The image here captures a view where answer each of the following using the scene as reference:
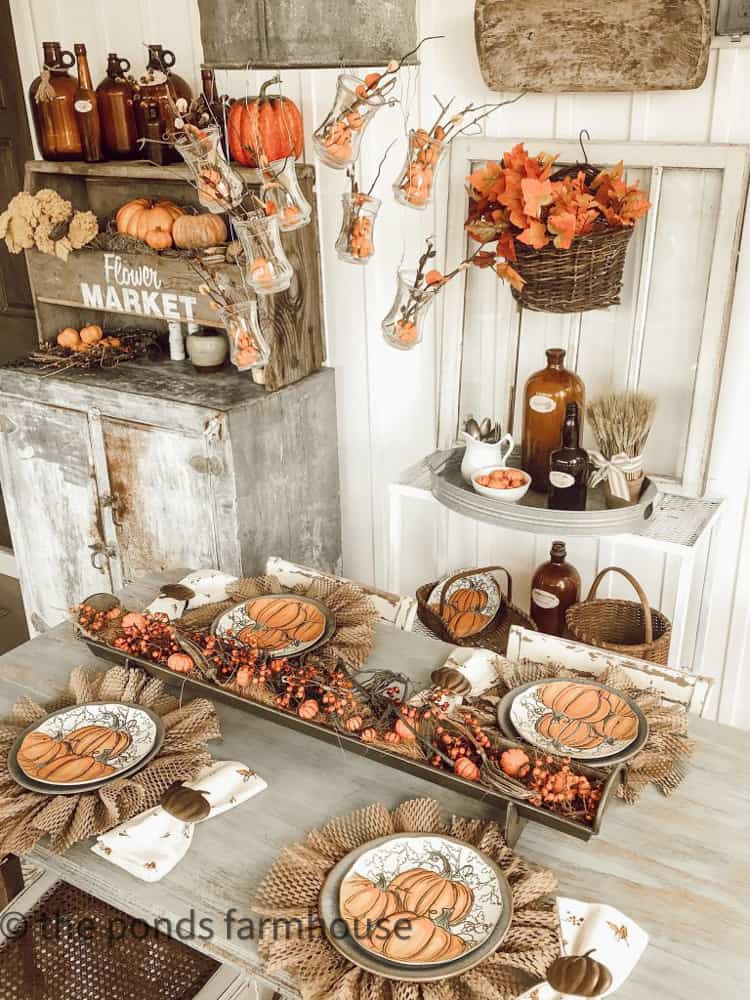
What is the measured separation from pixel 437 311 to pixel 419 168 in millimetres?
996

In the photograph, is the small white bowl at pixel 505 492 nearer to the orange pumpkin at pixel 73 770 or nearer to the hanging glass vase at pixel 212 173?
the hanging glass vase at pixel 212 173

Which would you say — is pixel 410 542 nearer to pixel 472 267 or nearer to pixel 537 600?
pixel 537 600

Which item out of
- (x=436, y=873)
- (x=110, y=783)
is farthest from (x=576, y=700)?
(x=110, y=783)

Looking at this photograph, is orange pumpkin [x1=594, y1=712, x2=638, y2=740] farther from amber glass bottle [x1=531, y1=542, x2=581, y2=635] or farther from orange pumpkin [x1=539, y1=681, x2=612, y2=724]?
amber glass bottle [x1=531, y1=542, x2=581, y2=635]

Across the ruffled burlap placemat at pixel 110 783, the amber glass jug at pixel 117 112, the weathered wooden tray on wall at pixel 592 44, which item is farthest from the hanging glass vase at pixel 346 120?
the amber glass jug at pixel 117 112

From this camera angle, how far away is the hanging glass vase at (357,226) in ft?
5.56

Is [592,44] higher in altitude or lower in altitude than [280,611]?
higher

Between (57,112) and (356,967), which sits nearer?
(356,967)

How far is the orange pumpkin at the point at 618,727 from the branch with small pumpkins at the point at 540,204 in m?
1.02

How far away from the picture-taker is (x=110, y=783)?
1.50m

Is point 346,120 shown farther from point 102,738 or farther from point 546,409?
point 102,738

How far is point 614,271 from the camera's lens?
2.18 m

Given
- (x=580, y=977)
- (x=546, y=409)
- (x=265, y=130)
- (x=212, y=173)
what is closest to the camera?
(x=580, y=977)

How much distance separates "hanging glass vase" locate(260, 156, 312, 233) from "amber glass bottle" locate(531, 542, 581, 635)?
3.94ft
